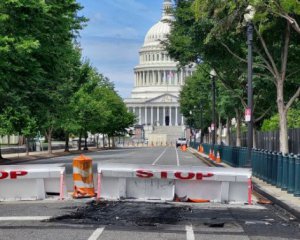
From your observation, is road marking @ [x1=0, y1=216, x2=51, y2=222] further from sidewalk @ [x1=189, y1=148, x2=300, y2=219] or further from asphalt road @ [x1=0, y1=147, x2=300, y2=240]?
sidewalk @ [x1=189, y1=148, x2=300, y2=219]

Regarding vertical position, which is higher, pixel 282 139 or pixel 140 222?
pixel 282 139

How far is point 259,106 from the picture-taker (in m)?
45.0

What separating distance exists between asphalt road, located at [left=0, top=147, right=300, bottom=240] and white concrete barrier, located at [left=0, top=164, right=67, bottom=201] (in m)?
0.96

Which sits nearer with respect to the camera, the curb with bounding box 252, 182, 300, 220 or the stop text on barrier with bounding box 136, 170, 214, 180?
the curb with bounding box 252, 182, 300, 220

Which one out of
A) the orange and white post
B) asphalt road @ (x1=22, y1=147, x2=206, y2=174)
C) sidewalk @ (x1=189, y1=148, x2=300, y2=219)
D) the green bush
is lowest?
sidewalk @ (x1=189, y1=148, x2=300, y2=219)

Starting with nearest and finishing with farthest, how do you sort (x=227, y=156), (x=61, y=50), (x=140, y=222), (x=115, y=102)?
(x=140, y=222), (x=61, y=50), (x=227, y=156), (x=115, y=102)

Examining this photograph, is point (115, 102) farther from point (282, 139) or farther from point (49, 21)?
point (282, 139)

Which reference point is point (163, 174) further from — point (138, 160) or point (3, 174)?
point (138, 160)

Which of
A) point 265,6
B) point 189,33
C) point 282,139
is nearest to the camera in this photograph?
point 265,6

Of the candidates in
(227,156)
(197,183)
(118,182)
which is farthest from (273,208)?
(227,156)

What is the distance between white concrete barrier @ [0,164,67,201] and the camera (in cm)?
1761

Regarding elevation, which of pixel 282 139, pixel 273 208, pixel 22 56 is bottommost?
pixel 273 208

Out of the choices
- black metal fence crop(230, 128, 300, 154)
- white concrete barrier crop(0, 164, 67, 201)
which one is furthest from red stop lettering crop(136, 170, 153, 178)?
black metal fence crop(230, 128, 300, 154)

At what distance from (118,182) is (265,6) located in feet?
27.3
